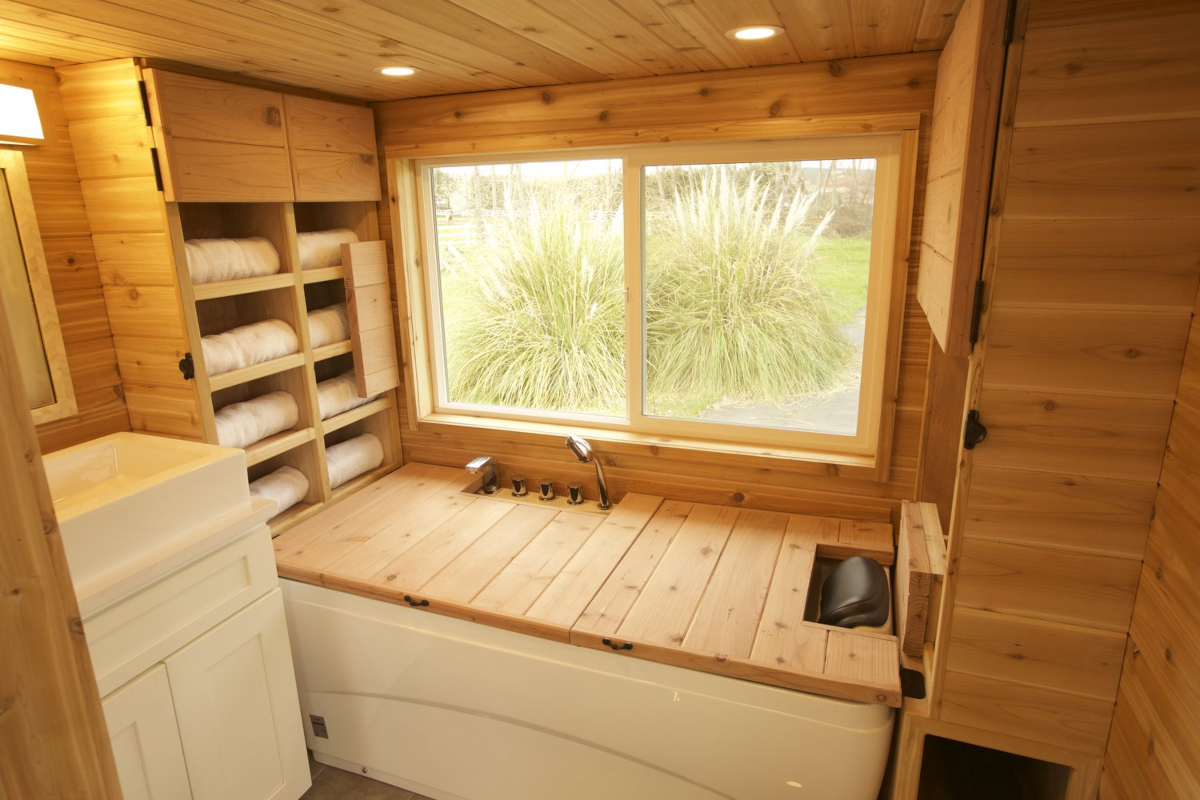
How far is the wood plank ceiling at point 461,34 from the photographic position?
1.41 m

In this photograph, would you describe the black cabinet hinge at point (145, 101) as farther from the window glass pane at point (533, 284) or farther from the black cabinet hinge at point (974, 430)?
the black cabinet hinge at point (974, 430)

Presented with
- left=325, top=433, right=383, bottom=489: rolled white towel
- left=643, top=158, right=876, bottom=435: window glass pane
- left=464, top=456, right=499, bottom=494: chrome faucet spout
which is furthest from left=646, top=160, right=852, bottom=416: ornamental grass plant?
left=325, top=433, right=383, bottom=489: rolled white towel

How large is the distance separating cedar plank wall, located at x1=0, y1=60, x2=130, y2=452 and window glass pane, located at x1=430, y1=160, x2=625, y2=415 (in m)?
1.15

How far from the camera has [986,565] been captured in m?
1.38

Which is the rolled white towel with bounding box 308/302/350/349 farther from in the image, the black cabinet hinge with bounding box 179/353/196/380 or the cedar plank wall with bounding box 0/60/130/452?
the cedar plank wall with bounding box 0/60/130/452

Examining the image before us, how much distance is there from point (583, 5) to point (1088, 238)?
40.8 inches

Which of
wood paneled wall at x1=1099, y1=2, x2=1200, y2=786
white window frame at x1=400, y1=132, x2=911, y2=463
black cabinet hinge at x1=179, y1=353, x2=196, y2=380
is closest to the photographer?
wood paneled wall at x1=1099, y1=2, x2=1200, y2=786

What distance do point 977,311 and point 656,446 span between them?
4.37ft

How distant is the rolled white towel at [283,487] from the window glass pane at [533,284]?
Answer: 685 mm

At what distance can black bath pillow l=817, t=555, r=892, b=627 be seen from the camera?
1.79m

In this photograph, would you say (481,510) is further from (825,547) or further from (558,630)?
(825,547)

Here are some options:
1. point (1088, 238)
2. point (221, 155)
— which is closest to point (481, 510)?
point (221, 155)

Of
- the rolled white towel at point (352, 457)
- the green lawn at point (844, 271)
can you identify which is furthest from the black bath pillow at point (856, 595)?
the rolled white towel at point (352, 457)

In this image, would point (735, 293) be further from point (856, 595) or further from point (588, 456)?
point (856, 595)
